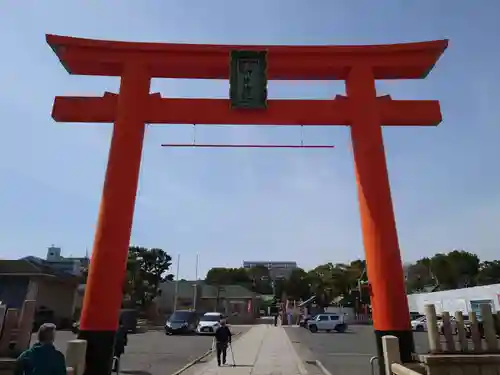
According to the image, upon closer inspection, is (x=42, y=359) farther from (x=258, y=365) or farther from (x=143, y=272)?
(x=143, y=272)

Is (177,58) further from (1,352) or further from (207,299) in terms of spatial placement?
(207,299)

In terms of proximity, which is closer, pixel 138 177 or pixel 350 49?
pixel 138 177

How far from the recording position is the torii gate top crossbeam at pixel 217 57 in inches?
322

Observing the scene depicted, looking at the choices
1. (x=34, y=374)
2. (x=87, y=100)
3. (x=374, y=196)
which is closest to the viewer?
(x=34, y=374)

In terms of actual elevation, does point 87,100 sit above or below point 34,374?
above

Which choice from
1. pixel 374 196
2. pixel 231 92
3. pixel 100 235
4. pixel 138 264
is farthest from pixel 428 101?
pixel 138 264

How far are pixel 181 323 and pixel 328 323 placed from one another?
40.2ft

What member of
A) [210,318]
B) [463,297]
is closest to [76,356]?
[210,318]

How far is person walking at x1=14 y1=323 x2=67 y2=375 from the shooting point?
156 inches

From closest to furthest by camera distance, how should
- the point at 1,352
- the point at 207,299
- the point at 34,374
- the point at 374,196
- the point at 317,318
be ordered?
the point at 34,374
the point at 1,352
the point at 374,196
the point at 317,318
the point at 207,299

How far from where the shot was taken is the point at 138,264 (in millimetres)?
39562

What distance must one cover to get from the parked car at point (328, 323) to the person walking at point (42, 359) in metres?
30.7

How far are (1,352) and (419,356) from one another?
6.48 meters

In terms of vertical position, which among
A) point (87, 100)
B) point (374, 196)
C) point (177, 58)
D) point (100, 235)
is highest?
point (177, 58)
